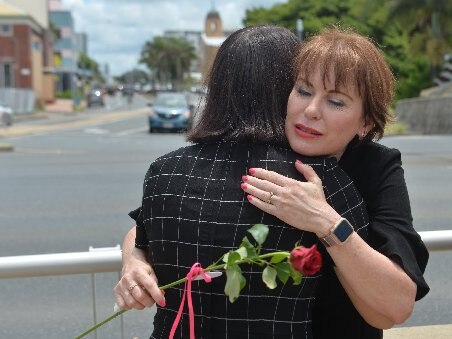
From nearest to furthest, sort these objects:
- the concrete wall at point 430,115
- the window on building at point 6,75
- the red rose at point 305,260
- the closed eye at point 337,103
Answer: the red rose at point 305,260 < the closed eye at point 337,103 < the concrete wall at point 430,115 < the window on building at point 6,75

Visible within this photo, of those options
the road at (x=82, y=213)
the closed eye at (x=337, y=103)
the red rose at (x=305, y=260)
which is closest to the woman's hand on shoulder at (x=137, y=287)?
Result: the red rose at (x=305, y=260)

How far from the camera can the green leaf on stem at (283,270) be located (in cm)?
158

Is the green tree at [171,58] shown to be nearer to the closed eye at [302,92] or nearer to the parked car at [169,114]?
the parked car at [169,114]

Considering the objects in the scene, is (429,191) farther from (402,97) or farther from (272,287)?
(402,97)

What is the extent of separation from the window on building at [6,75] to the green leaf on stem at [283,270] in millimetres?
58251

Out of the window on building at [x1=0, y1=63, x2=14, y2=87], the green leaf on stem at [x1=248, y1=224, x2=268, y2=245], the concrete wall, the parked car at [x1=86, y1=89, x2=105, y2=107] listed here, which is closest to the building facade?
the window on building at [x1=0, y1=63, x2=14, y2=87]

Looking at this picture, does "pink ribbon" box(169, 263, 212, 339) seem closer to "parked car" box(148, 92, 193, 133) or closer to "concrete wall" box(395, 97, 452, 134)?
"concrete wall" box(395, 97, 452, 134)

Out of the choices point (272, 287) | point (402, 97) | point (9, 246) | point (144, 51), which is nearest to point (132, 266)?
point (272, 287)

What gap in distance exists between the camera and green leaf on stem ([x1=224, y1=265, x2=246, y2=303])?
5.13 ft

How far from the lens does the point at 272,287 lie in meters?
1.57

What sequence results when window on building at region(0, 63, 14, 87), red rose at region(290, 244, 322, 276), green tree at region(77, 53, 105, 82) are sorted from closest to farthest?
1. red rose at region(290, 244, 322, 276)
2. window on building at region(0, 63, 14, 87)
3. green tree at region(77, 53, 105, 82)

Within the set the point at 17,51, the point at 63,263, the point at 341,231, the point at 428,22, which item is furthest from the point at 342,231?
the point at 17,51

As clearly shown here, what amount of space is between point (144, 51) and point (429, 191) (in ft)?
428

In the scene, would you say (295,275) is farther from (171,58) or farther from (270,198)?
(171,58)
